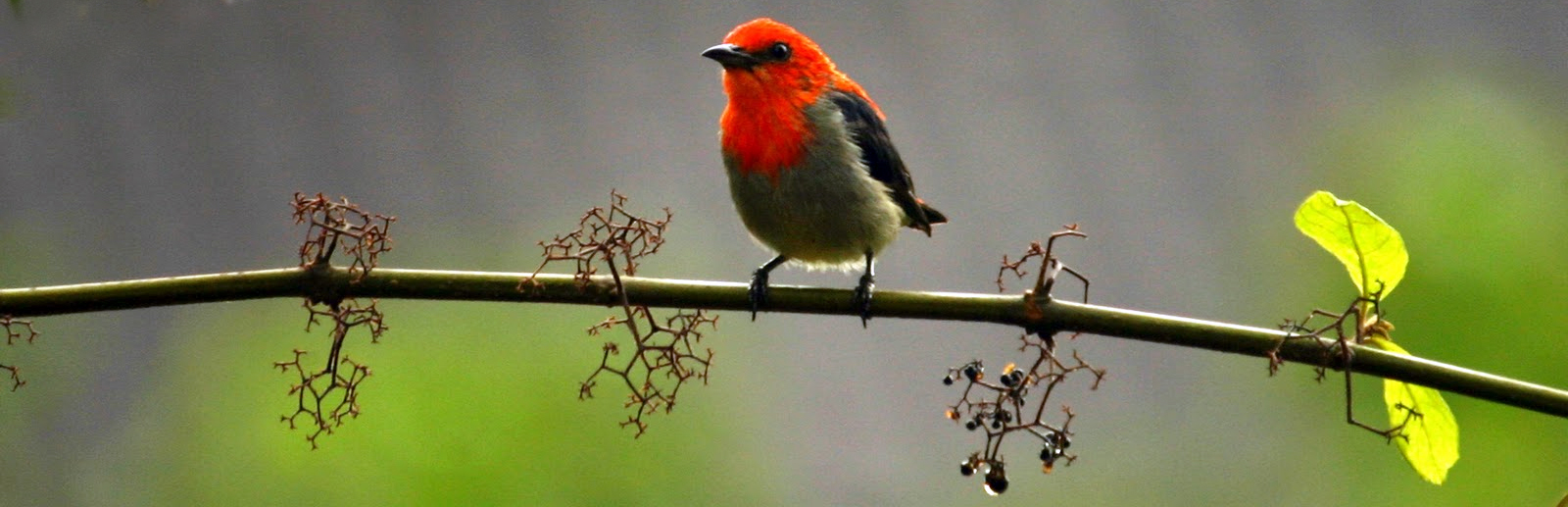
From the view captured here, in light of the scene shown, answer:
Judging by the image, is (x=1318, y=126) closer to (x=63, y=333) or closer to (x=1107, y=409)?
(x=1107, y=409)

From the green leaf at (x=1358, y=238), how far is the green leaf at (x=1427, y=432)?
7cm

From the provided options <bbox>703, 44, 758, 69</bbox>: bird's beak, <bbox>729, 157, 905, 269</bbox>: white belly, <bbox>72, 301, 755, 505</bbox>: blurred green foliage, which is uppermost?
<bbox>703, 44, 758, 69</bbox>: bird's beak

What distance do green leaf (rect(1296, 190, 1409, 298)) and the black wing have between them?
5.58 ft

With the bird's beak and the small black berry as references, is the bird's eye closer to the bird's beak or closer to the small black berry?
the bird's beak

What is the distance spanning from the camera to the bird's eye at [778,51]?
10.3 ft

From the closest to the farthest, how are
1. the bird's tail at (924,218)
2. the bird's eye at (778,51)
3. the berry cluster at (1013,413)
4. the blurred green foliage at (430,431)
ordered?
the berry cluster at (1013,413) → the bird's eye at (778,51) → the bird's tail at (924,218) → the blurred green foliage at (430,431)

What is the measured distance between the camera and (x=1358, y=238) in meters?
1.64

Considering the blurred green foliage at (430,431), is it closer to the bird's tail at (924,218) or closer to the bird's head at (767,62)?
the bird's tail at (924,218)

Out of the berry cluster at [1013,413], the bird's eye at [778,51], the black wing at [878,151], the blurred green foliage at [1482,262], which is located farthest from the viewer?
the blurred green foliage at [1482,262]

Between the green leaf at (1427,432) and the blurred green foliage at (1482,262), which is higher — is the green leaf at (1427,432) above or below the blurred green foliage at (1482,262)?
below

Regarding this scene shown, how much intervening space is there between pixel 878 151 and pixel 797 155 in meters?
0.28

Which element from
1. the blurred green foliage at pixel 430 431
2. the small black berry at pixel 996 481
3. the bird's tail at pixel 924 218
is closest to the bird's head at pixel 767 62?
the bird's tail at pixel 924 218

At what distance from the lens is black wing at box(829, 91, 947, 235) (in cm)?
331

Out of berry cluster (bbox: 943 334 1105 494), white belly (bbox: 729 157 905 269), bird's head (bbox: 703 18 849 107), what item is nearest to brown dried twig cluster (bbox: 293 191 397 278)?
berry cluster (bbox: 943 334 1105 494)
